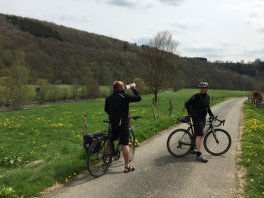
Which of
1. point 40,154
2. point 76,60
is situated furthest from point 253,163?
point 76,60

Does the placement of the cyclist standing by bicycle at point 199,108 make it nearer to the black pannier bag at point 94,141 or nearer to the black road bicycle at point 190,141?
the black road bicycle at point 190,141

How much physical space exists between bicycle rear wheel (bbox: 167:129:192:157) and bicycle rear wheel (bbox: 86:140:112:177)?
97.0 inches

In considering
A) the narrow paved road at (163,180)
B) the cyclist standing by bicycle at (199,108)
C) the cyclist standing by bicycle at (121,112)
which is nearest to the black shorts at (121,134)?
the cyclist standing by bicycle at (121,112)

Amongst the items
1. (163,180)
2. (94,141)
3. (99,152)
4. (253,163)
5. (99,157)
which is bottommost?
(163,180)

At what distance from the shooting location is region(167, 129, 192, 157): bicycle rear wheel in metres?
11.7

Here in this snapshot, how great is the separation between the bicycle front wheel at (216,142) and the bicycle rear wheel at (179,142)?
0.59 metres

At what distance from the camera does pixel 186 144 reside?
11781 millimetres

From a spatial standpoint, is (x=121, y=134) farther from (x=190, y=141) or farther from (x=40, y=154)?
(x=40, y=154)

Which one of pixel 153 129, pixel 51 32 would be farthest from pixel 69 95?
pixel 51 32

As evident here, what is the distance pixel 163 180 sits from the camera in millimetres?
9000

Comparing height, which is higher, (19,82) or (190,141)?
(19,82)

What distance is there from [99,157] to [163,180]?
6.08 ft

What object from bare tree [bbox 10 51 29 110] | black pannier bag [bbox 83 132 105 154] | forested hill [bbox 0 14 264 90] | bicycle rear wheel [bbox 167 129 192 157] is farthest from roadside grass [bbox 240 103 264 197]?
forested hill [bbox 0 14 264 90]

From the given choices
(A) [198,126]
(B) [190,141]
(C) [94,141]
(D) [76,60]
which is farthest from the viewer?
(D) [76,60]
